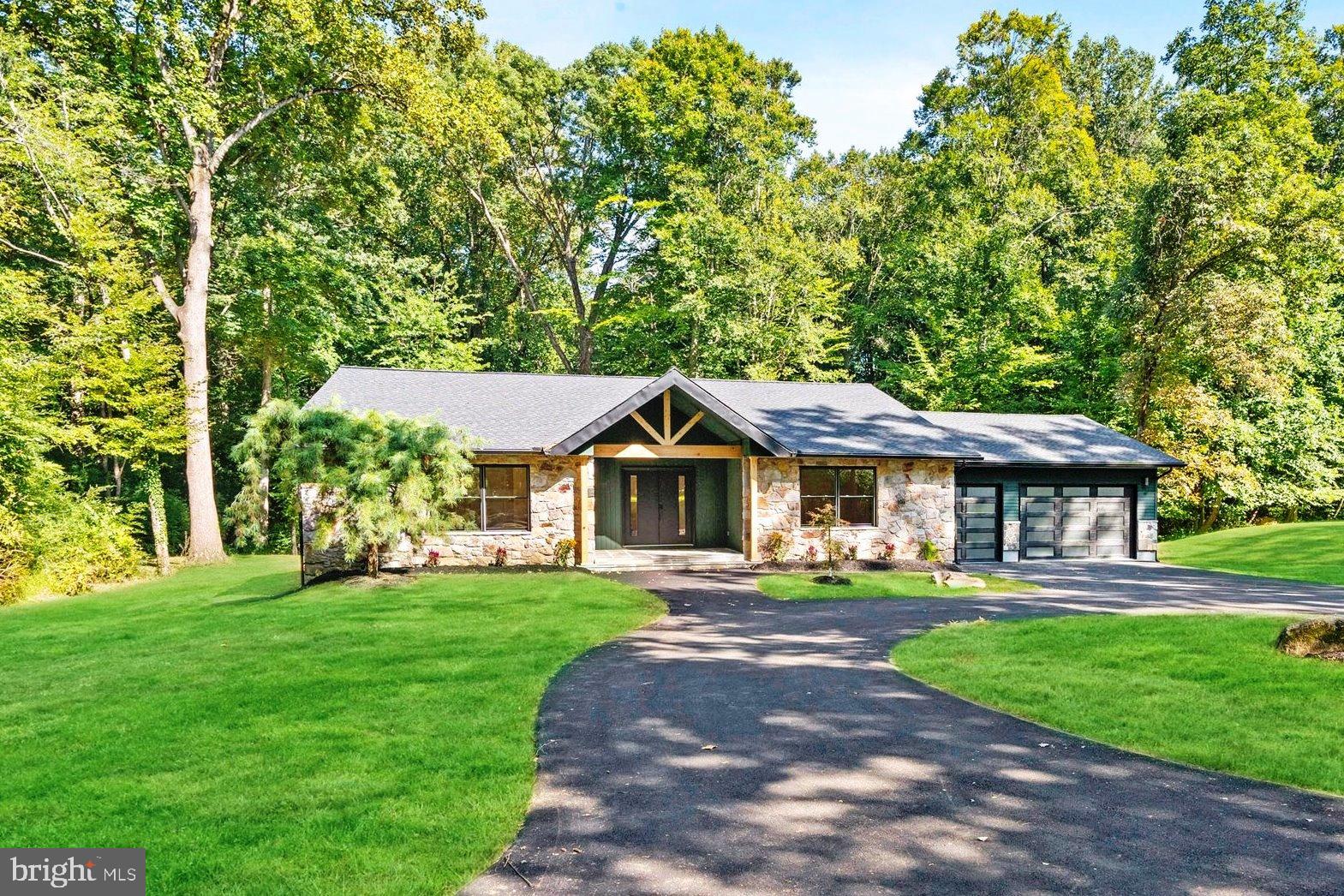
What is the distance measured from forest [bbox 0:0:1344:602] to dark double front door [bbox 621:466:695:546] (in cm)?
835

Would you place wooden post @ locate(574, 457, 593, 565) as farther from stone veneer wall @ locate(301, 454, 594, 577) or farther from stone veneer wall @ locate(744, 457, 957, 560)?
stone veneer wall @ locate(744, 457, 957, 560)

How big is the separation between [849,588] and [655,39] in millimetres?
27384

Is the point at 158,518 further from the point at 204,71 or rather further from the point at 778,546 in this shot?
the point at 778,546

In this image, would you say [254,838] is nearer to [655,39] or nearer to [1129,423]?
[1129,423]

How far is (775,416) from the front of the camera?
759 inches

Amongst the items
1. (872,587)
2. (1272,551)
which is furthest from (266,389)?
(1272,551)

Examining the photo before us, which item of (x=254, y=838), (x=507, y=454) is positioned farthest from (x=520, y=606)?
(x=254, y=838)

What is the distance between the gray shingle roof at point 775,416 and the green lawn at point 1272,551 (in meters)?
3.01

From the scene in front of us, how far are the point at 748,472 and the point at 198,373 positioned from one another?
1543 cm

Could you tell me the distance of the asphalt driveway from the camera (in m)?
3.82

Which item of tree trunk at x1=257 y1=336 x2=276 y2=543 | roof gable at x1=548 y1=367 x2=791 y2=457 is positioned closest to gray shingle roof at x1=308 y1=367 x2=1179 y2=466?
roof gable at x1=548 y1=367 x2=791 y2=457

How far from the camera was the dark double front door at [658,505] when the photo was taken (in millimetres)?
20812

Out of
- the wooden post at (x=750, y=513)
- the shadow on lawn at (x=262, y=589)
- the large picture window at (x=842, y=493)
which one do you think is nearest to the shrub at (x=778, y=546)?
the wooden post at (x=750, y=513)

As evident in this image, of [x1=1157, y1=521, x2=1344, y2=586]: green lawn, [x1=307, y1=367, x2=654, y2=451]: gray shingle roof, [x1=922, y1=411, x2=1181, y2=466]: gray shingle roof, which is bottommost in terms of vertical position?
[x1=1157, y1=521, x2=1344, y2=586]: green lawn
